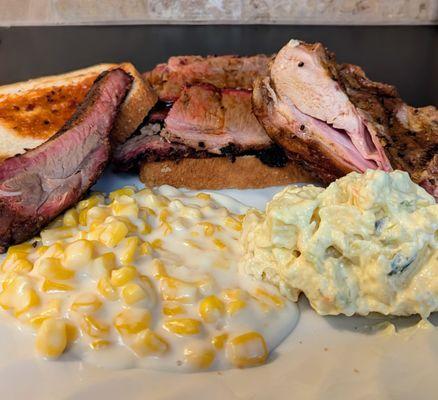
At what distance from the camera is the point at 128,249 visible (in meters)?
2.33

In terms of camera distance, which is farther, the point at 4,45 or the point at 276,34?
the point at 276,34

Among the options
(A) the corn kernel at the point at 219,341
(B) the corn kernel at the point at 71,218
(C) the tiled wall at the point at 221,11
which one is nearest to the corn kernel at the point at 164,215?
(B) the corn kernel at the point at 71,218

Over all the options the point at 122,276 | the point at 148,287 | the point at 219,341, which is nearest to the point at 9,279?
the point at 122,276

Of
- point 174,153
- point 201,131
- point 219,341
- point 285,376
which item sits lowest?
point 285,376

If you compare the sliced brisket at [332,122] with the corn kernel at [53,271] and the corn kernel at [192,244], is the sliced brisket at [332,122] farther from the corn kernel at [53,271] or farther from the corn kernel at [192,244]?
the corn kernel at [53,271]

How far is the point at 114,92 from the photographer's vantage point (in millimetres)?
3209

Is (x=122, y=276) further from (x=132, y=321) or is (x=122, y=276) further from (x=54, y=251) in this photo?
(x=54, y=251)

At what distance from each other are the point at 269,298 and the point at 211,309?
0.94 feet

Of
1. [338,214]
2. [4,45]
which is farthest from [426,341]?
[4,45]

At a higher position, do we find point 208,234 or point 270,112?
point 270,112

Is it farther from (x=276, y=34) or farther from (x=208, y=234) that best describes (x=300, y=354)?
(x=276, y=34)

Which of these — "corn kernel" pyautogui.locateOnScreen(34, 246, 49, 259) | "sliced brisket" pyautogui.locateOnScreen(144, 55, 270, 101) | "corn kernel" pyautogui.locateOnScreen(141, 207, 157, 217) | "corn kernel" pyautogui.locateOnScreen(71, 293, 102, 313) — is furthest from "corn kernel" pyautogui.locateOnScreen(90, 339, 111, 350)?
"sliced brisket" pyautogui.locateOnScreen(144, 55, 270, 101)

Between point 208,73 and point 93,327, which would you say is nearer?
point 93,327

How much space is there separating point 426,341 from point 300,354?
0.54m
